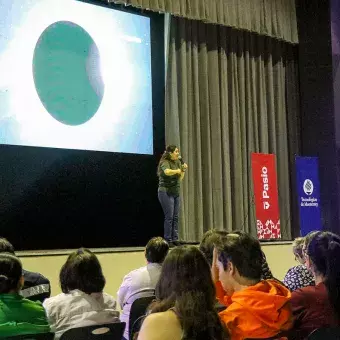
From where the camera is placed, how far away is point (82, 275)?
246 centimetres

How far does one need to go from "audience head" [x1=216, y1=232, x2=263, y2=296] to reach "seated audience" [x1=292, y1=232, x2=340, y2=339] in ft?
0.85

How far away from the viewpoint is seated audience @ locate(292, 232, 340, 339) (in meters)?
2.16

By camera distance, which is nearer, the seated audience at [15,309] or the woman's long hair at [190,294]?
the woman's long hair at [190,294]

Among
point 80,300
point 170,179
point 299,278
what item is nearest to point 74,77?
point 170,179

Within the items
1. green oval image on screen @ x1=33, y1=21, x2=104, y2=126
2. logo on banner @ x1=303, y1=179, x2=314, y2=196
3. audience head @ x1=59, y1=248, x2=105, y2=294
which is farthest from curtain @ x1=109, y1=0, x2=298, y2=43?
audience head @ x1=59, y1=248, x2=105, y2=294

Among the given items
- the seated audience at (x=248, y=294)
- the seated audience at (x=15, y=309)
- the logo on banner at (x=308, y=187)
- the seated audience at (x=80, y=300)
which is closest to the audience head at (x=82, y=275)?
the seated audience at (x=80, y=300)

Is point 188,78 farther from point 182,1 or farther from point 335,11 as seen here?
point 335,11

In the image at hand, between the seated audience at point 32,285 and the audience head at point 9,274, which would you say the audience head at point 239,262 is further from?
the seated audience at point 32,285

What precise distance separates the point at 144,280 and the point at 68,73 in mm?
3177

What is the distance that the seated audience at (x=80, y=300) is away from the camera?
7.84 feet

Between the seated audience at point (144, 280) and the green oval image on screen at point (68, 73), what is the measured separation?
9.10 ft

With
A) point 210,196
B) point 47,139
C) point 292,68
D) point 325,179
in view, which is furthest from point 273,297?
point 292,68

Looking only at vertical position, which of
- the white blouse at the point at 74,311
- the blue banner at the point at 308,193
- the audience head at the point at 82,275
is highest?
the blue banner at the point at 308,193

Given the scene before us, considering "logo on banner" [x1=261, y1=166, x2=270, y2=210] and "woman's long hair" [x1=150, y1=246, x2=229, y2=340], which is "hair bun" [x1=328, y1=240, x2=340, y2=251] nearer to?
"woman's long hair" [x1=150, y1=246, x2=229, y2=340]
